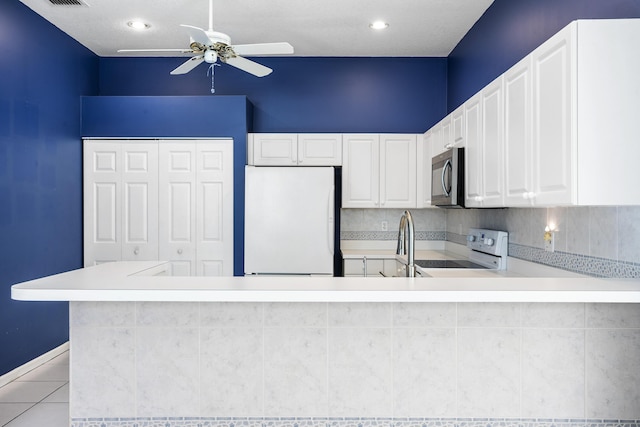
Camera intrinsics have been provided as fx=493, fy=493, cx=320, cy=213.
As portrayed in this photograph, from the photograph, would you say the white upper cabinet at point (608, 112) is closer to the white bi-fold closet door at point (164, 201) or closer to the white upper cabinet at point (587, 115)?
the white upper cabinet at point (587, 115)

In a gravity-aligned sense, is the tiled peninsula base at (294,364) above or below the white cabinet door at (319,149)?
below

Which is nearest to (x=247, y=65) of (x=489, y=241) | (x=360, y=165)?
(x=360, y=165)

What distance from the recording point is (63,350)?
426 cm

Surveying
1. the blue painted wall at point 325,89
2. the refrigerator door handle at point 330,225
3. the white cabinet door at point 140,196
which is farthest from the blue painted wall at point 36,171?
the refrigerator door handle at point 330,225

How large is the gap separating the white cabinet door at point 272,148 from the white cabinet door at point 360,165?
1.68 feet

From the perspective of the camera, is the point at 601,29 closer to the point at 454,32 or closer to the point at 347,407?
the point at 347,407

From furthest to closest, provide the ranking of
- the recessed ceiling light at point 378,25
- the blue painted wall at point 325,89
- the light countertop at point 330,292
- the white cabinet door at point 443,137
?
the blue painted wall at point 325,89
the recessed ceiling light at point 378,25
the white cabinet door at point 443,137
the light countertop at point 330,292

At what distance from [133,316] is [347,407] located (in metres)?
0.88

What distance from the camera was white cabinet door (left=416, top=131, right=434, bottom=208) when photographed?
4441mm

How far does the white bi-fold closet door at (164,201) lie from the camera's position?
15.0ft

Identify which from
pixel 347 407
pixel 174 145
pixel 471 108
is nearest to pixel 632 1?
pixel 471 108

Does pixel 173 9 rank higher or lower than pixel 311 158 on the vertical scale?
higher

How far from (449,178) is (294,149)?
1.69m

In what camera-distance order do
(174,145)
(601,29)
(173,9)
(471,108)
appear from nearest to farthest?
1. (601,29)
2. (471,108)
3. (173,9)
4. (174,145)
